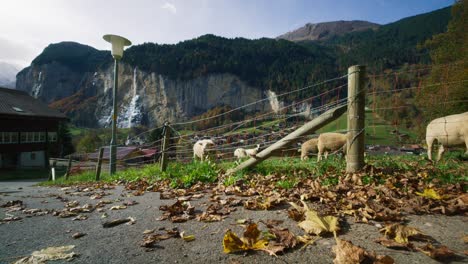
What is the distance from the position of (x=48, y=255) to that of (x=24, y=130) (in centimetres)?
4142

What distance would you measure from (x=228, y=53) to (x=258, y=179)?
A: 173022 mm

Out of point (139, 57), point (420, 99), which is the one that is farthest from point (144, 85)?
point (420, 99)

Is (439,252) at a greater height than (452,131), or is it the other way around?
(452,131)

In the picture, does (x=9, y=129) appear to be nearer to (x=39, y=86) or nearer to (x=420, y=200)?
(x=420, y=200)

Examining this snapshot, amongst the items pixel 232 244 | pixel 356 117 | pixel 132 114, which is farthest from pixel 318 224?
pixel 132 114

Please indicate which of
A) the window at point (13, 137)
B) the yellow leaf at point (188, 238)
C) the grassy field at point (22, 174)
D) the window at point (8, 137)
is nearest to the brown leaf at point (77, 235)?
the yellow leaf at point (188, 238)

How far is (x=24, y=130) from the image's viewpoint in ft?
113

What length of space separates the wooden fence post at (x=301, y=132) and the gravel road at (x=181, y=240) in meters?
1.90

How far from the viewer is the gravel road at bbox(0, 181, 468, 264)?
6.93 feet

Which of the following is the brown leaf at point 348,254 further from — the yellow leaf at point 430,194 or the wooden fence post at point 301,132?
the wooden fence post at point 301,132

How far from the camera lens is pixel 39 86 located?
168250mm

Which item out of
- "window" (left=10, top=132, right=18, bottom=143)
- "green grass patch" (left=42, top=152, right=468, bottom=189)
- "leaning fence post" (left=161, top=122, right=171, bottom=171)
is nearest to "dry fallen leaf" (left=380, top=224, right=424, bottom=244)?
"green grass patch" (left=42, top=152, right=468, bottom=189)

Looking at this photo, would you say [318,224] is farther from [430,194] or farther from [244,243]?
[430,194]

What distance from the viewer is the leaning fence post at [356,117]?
14.0 feet
